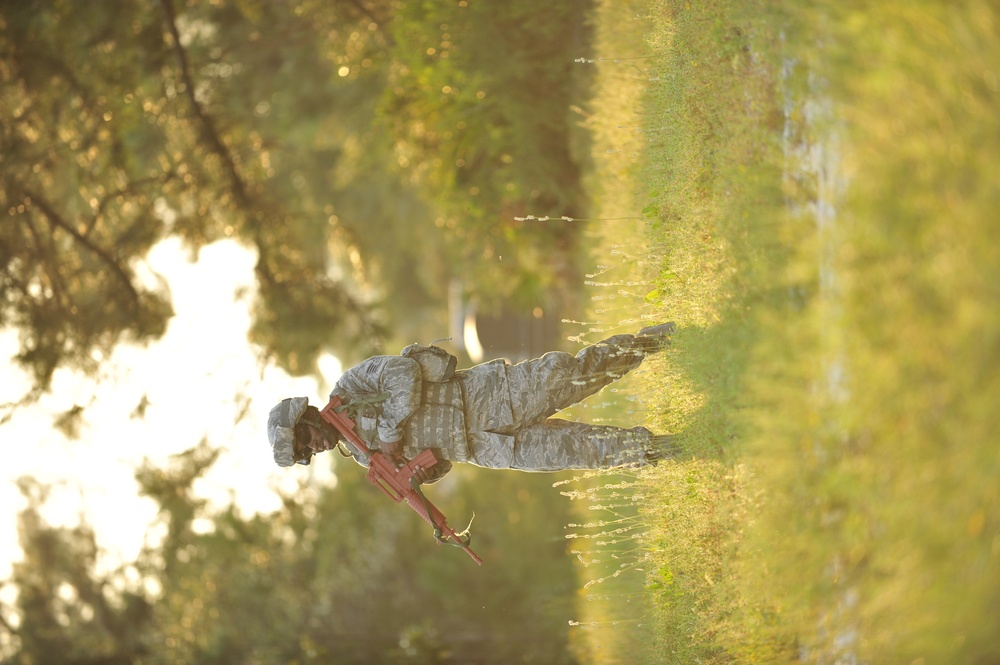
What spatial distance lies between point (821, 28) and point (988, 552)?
2.17m

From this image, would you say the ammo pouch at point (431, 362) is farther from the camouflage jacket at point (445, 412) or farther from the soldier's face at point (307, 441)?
the soldier's face at point (307, 441)

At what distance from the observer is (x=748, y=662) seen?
210 inches

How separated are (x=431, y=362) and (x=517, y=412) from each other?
2.20 feet

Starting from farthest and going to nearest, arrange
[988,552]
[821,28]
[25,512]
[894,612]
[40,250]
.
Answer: [25,512]
[40,250]
[821,28]
[894,612]
[988,552]

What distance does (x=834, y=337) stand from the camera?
135 inches

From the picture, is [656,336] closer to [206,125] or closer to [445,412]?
[445,412]

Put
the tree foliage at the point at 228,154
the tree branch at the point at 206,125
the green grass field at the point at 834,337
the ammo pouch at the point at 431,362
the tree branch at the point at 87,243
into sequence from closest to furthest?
the green grass field at the point at 834,337, the ammo pouch at the point at 431,362, the tree foliage at the point at 228,154, the tree branch at the point at 87,243, the tree branch at the point at 206,125

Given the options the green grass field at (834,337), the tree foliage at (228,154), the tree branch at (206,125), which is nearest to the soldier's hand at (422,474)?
the green grass field at (834,337)

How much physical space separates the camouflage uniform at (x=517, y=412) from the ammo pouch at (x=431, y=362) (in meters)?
0.09

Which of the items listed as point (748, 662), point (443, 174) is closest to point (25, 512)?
point (443, 174)

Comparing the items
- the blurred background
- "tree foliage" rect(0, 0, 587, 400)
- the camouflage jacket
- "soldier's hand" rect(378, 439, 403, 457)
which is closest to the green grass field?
the camouflage jacket

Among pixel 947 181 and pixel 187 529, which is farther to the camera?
pixel 187 529

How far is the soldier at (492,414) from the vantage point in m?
6.08

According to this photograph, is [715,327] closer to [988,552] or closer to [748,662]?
[748,662]
